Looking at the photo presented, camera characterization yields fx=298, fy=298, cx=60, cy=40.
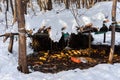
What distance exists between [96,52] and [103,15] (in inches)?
74.5

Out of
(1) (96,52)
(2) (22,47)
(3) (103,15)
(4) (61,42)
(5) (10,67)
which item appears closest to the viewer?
(2) (22,47)

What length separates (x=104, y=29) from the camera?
1121cm

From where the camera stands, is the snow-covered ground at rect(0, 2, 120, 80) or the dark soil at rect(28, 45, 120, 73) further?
the dark soil at rect(28, 45, 120, 73)

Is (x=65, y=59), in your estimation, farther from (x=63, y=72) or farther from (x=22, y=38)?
(x=22, y=38)

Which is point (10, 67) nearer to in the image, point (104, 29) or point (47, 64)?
point (47, 64)

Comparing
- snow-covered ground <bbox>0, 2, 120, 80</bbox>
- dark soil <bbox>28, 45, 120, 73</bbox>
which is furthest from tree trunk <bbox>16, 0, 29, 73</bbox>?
dark soil <bbox>28, 45, 120, 73</bbox>

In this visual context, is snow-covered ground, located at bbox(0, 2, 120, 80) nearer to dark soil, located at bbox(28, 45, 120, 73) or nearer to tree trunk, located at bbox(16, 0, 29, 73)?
tree trunk, located at bbox(16, 0, 29, 73)

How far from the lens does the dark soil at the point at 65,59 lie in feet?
32.6

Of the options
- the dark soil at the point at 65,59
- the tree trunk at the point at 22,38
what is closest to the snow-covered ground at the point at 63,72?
the tree trunk at the point at 22,38

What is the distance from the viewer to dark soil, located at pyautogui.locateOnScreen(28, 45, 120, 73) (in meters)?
9.92

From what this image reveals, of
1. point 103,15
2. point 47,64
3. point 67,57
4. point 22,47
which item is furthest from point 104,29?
point 22,47

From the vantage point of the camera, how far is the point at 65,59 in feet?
36.1

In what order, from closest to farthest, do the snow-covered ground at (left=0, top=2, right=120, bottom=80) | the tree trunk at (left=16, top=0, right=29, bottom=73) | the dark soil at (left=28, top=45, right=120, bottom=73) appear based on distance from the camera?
the snow-covered ground at (left=0, top=2, right=120, bottom=80) < the tree trunk at (left=16, top=0, right=29, bottom=73) < the dark soil at (left=28, top=45, right=120, bottom=73)

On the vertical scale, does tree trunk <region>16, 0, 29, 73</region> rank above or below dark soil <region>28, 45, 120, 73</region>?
above
